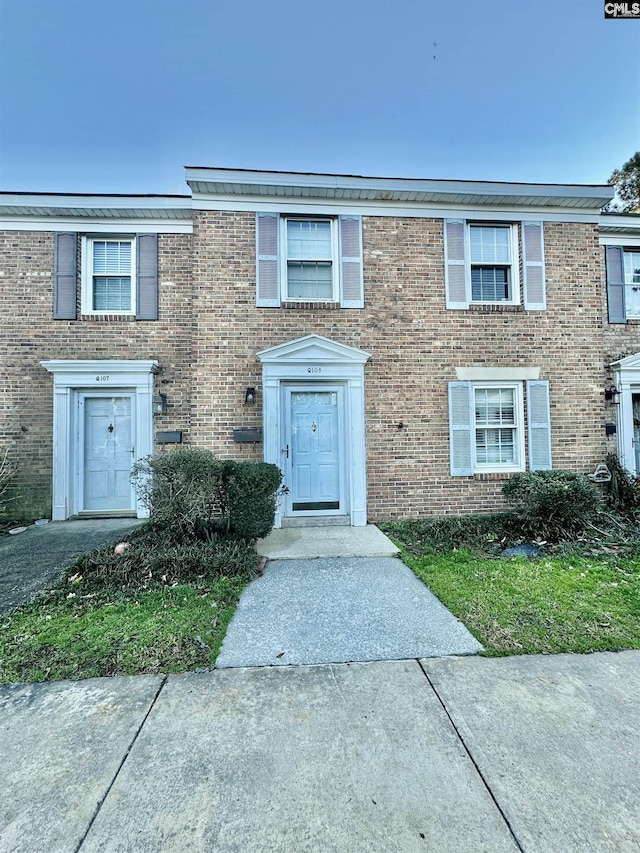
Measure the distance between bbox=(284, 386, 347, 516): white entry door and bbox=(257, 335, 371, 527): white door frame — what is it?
14 centimetres

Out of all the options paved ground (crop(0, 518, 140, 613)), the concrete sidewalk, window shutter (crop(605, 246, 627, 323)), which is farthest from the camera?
window shutter (crop(605, 246, 627, 323))

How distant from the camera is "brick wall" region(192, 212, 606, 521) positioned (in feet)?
20.8

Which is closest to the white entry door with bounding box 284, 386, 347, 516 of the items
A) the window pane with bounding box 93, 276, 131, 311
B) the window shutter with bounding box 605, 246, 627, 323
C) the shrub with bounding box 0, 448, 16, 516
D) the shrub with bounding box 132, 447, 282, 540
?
the shrub with bounding box 132, 447, 282, 540

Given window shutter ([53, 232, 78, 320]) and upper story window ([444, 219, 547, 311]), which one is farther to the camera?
upper story window ([444, 219, 547, 311])

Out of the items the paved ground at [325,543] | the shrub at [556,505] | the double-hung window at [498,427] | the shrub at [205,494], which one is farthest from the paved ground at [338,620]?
the double-hung window at [498,427]

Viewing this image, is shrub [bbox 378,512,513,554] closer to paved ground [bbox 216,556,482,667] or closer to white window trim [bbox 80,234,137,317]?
paved ground [bbox 216,556,482,667]

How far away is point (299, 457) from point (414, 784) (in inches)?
191

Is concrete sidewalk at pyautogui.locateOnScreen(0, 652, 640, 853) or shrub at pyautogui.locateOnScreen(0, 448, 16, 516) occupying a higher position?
shrub at pyautogui.locateOnScreen(0, 448, 16, 516)

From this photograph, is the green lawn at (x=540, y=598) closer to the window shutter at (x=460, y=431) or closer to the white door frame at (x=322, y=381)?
the white door frame at (x=322, y=381)

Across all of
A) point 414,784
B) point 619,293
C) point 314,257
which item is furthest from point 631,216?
point 414,784

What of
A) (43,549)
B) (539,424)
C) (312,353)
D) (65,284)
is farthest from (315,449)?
(65,284)

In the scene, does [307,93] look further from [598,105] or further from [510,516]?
[510,516]

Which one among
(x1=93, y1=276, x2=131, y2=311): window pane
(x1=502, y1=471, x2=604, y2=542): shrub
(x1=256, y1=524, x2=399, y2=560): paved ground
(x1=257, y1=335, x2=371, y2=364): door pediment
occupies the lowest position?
(x1=256, y1=524, x2=399, y2=560): paved ground

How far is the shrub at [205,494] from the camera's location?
4.77 m
